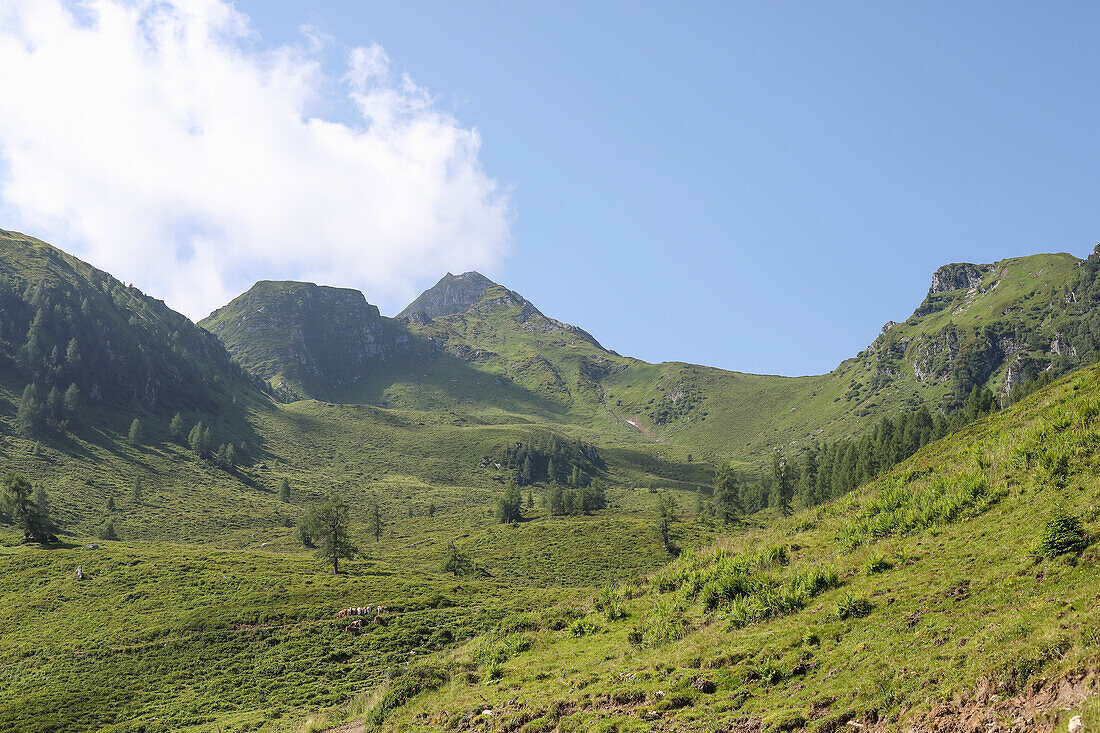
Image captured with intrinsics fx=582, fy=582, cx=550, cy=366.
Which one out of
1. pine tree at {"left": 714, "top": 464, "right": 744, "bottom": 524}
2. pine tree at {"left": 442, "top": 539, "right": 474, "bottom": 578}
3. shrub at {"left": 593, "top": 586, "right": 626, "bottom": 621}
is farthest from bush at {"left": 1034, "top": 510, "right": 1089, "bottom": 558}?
pine tree at {"left": 714, "top": 464, "right": 744, "bottom": 524}

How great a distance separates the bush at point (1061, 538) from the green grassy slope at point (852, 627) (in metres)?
0.38

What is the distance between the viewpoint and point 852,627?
655 inches

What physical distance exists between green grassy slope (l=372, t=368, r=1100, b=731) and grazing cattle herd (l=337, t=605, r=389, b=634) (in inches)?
1165

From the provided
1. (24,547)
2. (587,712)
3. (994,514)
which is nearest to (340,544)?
(24,547)

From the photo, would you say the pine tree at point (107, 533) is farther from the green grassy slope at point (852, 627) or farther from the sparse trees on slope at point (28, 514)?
the green grassy slope at point (852, 627)

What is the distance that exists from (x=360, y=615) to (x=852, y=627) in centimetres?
5230

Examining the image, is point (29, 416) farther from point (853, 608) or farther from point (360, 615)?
point (853, 608)

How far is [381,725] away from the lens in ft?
76.5

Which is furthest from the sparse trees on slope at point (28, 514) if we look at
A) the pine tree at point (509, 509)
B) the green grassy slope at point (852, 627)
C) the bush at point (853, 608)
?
the bush at point (853, 608)

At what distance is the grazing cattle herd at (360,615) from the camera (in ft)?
181

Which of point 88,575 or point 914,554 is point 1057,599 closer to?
point 914,554

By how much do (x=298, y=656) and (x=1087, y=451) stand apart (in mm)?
54522

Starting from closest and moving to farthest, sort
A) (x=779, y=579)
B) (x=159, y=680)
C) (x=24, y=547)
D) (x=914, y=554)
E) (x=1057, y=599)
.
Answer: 1. (x=1057, y=599)
2. (x=914, y=554)
3. (x=779, y=579)
4. (x=159, y=680)
5. (x=24, y=547)

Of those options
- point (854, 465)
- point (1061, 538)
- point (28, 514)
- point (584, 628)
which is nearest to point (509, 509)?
point (854, 465)
